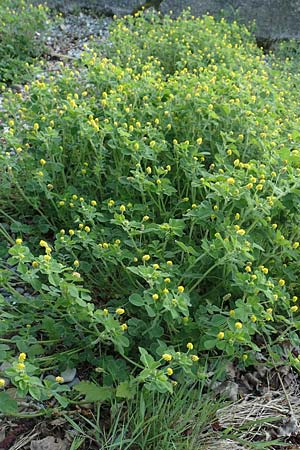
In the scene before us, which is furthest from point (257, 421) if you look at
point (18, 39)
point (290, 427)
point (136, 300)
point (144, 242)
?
point (18, 39)

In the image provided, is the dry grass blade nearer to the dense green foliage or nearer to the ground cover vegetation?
the ground cover vegetation

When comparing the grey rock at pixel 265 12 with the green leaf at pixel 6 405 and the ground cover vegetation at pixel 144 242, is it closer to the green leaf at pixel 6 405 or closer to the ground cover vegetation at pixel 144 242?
the ground cover vegetation at pixel 144 242

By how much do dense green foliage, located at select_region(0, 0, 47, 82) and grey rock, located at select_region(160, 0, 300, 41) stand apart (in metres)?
2.00

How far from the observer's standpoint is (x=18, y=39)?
4996 millimetres

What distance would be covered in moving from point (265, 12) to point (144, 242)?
5.02 m

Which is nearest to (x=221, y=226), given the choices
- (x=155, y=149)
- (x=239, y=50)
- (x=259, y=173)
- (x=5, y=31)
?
(x=259, y=173)

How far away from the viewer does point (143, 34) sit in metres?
4.95

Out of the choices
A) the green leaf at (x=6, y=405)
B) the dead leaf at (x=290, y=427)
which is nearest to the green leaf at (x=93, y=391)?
the green leaf at (x=6, y=405)

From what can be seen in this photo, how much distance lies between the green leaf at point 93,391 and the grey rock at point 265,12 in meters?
5.52

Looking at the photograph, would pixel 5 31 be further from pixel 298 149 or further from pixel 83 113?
pixel 298 149

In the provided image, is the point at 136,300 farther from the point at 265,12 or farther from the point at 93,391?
the point at 265,12

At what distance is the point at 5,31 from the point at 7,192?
280 cm

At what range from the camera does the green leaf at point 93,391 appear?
1981 millimetres

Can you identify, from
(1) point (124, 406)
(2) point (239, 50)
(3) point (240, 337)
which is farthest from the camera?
(2) point (239, 50)
